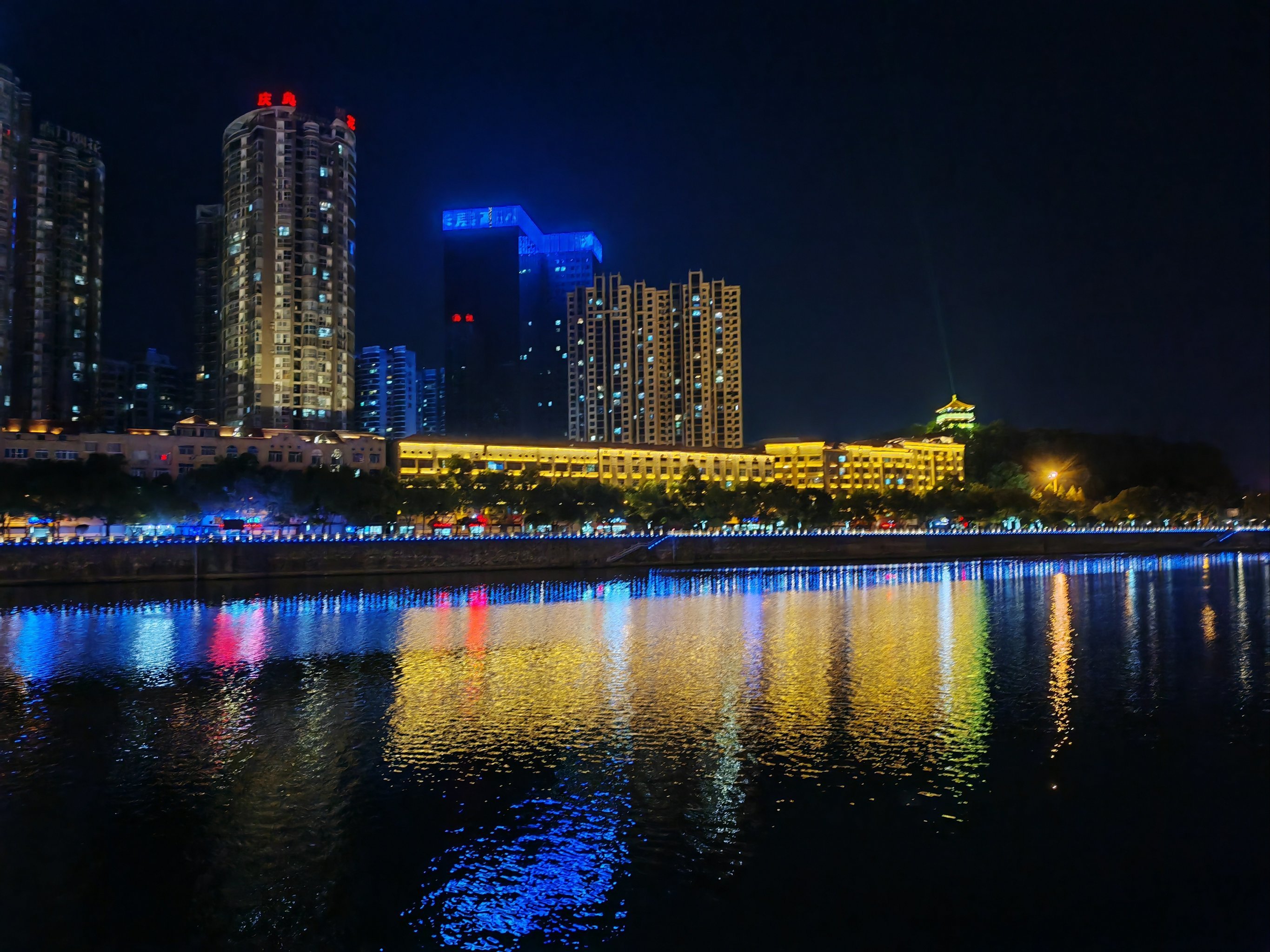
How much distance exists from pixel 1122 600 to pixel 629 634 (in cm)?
2270

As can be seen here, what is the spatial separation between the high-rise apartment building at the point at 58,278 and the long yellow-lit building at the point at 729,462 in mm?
38811

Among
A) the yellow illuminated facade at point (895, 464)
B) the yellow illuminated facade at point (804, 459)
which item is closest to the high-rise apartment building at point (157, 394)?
the yellow illuminated facade at point (804, 459)

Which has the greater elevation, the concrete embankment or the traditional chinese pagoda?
the traditional chinese pagoda

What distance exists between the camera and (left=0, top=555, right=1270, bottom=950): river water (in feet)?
30.2

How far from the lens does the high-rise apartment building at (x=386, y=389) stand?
169 meters

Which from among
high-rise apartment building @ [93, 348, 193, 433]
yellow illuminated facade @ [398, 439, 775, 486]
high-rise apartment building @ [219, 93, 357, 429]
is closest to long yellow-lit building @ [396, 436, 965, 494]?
yellow illuminated facade @ [398, 439, 775, 486]

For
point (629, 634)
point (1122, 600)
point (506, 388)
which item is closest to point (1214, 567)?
point (1122, 600)

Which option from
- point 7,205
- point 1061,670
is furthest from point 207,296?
point 1061,670

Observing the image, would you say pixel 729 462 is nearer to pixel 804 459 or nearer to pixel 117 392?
pixel 804 459

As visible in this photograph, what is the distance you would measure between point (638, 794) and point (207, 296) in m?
113

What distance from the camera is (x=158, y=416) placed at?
124875 mm

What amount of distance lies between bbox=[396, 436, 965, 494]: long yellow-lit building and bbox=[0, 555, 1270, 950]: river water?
58.8 m

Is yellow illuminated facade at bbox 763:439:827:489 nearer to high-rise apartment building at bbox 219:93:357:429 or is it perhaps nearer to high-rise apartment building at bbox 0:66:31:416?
high-rise apartment building at bbox 219:93:357:429

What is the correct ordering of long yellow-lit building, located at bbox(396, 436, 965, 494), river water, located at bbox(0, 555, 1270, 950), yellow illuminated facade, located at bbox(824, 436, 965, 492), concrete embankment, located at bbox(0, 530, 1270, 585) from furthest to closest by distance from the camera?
yellow illuminated facade, located at bbox(824, 436, 965, 492) → long yellow-lit building, located at bbox(396, 436, 965, 494) → concrete embankment, located at bbox(0, 530, 1270, 585) → river water, located at bbox(0, 555, 1270, 950)
